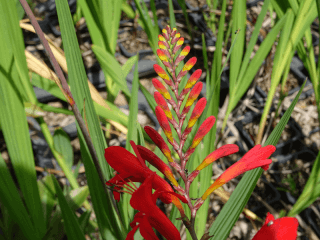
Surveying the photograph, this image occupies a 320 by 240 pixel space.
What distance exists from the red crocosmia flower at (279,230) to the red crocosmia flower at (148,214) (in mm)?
115

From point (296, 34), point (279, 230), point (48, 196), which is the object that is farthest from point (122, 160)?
point (296, 34)

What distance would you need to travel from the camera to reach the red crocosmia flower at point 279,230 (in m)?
0.33

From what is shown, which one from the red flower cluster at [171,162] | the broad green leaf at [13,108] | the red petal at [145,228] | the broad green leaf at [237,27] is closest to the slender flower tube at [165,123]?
the red flower cluster at [171,162]

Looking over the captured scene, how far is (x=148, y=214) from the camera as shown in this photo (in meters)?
0.28

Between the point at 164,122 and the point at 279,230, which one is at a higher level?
the point at 164,122

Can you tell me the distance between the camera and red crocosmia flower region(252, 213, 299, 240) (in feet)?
1.08

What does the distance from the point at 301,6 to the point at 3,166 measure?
0.79 m

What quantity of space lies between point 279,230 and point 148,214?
0.60ft

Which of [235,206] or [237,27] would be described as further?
[237,27]

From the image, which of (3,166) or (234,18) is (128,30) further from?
(3,166)

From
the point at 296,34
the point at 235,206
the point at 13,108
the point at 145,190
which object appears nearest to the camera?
the point at 145,190

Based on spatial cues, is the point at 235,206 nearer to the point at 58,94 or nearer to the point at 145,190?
the point at 145,190

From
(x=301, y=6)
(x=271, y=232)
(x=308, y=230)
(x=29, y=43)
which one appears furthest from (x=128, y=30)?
(x=271, y=232)

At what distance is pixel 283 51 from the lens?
78 centimetres
